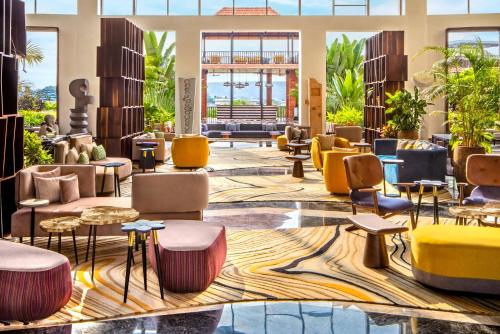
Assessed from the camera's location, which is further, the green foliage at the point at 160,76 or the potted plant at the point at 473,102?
the green foliage at the point at 160,76

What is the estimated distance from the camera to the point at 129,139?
15141 mm

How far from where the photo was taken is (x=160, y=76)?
23.2 metres

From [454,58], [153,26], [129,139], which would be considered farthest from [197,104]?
[454,58]

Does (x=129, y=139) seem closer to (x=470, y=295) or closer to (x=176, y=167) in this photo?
(x=176, y=167)

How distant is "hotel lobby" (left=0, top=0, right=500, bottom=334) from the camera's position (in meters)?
4.50

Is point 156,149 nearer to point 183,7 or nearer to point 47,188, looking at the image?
point 183,7

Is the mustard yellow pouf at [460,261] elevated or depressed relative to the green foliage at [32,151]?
depressed

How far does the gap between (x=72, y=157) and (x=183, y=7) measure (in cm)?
1092

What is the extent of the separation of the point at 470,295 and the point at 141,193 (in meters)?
3.32

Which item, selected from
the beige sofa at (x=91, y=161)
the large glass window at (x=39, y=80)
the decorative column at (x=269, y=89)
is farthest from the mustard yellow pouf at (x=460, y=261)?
the decorative column at (x=269, y=89)

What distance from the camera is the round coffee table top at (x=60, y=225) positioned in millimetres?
5375

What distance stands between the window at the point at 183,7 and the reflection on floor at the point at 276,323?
16.6 metres

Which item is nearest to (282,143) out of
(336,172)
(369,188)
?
(336,172)

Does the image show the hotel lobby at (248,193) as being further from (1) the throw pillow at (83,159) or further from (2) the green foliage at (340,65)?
(2) the green foliage at (340,65)
